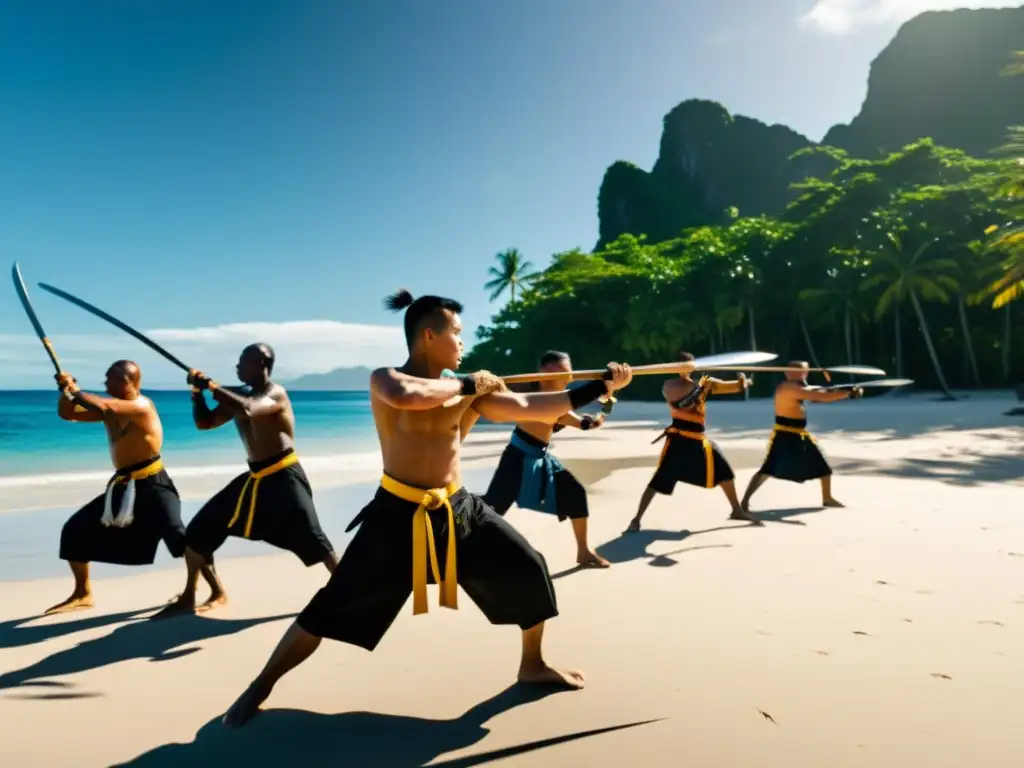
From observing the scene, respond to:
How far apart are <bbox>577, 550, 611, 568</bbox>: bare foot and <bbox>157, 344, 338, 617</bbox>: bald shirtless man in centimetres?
203

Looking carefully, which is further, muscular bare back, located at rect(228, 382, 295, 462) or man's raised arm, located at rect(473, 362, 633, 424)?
muscular bare back, located at rect(228, 382, 295, 462)

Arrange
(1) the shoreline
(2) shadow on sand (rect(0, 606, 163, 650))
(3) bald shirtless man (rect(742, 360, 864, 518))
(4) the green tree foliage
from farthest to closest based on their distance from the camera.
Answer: (4) the green tree foliage < (1) the shoreline < (3) bald shirtless man (rect(742, 360, 864, 518)) < (2) shadow on sand (rect(0, 606, 163, 650))

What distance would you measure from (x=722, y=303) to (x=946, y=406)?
41.4 feet

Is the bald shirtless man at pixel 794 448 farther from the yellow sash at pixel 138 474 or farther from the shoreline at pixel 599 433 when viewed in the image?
the shoreline at pixel 599 433

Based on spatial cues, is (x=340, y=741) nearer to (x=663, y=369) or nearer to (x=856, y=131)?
(x=663, y=369)

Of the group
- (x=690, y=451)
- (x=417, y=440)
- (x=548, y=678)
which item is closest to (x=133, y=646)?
(x=417, y=440)

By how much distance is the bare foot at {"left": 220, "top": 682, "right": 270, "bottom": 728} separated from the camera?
8.84 feet

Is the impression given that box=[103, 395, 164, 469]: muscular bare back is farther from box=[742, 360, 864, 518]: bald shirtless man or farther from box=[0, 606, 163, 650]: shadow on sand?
box=[742, 360, 864, 518]: bald shirtless man

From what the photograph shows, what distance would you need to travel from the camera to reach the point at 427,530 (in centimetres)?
277

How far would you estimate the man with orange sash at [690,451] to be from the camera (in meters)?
6.55

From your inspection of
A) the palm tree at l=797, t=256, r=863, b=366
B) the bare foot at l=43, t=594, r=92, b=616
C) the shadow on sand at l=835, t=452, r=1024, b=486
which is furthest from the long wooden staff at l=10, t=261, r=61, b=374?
the palm tree at l=797, t=256, r=863, b=366

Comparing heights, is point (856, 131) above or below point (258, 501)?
above

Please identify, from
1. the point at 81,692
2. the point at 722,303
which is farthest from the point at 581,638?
the point at 722,303

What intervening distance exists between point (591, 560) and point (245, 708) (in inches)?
121
